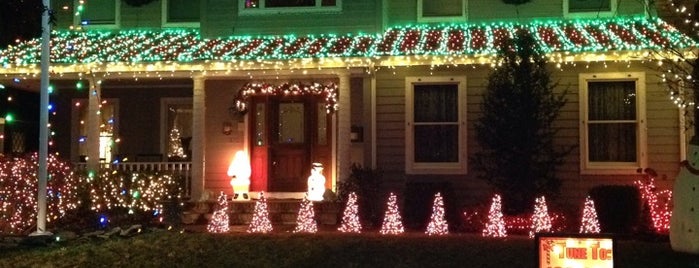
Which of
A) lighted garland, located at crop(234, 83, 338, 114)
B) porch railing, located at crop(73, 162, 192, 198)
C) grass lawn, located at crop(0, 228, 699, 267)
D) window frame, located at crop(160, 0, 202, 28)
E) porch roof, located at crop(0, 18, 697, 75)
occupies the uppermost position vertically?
window frame, located at crop(160, 0, 202, 28)

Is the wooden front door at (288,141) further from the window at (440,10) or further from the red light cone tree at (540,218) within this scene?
the red light cone tree at (540,218)

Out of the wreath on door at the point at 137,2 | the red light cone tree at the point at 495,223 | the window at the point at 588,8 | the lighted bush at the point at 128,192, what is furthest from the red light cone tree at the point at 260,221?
the window at the point at 588,8

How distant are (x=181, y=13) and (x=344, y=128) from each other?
4.98 meters

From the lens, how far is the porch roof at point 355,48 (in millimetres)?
12430

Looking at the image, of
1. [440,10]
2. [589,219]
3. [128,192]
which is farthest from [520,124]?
[128,192]

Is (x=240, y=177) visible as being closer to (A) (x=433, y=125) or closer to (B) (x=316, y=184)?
(B) (x=316, y=184)

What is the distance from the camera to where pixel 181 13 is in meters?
15.9

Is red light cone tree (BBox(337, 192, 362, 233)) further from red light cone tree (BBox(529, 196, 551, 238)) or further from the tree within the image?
red light cone tree (BBox(529, 196, 551, 238))

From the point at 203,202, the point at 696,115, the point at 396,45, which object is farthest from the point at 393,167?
the point at 696,115

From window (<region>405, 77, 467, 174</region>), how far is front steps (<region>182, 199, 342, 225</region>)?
1.83m

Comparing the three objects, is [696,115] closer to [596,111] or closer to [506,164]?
[596,111]

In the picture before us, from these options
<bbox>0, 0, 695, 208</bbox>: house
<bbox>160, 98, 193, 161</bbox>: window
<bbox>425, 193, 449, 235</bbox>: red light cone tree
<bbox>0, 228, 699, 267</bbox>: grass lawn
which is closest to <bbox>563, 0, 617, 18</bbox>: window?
<bbox>0, 0, 695, 208</bbox>: house

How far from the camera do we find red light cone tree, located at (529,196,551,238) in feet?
38.4

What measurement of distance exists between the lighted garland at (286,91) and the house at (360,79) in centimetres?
3
